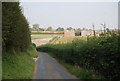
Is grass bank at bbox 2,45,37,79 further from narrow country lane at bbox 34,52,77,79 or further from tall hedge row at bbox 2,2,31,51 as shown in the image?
tall hedge row at bbox 2,2,31,51

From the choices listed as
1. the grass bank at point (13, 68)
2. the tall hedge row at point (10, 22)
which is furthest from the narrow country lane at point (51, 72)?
the tall hedge row at point (10, 22)

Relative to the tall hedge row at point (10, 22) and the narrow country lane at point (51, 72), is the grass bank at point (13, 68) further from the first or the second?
the tall hedge row at point (10, 22)

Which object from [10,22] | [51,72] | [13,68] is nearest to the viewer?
[10,22]

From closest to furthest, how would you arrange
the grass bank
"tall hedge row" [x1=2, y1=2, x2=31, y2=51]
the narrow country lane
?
"tall hedge row" [x1=2, y1=2, x2=31, y2=51]
the grass bank
the narrow country lane

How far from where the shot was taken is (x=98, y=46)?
51.2ft

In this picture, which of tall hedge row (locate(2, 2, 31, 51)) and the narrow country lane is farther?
the narrow country lane

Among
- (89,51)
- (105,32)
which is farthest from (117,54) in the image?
(89,51)

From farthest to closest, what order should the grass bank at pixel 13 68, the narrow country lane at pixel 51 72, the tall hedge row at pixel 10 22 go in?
the narrow country lane at pixel 51 72 < the grass bank at pixel 13 68 < the tall hedge row at pixel 10 22

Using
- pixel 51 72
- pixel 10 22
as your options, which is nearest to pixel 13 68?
pixel 10 22

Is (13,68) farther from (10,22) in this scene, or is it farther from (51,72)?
(51,72)

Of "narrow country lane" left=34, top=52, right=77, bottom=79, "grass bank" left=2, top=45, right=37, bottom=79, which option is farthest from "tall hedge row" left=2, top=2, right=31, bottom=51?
"narrow country lane" left=34, top=52, right=77, bottom=79

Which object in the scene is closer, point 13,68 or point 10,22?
point 10,22

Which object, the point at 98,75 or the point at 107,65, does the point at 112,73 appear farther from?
the point at 98,75

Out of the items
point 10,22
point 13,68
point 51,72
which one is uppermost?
point 10,22
